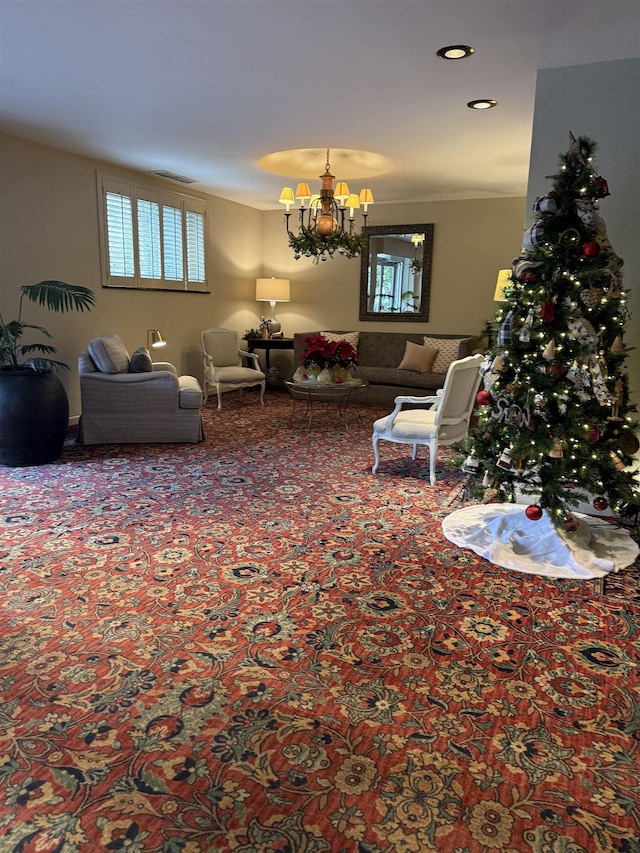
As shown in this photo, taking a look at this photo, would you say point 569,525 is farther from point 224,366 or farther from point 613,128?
point 224,366

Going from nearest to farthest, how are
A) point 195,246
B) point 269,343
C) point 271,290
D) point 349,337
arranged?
point 195,246 → point 349,337 → point 269,343 → point 271,290

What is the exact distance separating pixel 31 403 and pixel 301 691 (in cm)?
360

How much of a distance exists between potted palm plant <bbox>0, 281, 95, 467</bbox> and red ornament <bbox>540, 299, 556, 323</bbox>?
3747mm

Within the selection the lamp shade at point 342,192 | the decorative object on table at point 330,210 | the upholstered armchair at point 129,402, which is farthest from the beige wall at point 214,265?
the lamp shade at point 342,192

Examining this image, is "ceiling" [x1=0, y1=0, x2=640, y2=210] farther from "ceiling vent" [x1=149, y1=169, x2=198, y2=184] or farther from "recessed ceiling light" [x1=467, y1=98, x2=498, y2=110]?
"ceiling vent" [x1=149, y1=169, x2=198, y2=184]

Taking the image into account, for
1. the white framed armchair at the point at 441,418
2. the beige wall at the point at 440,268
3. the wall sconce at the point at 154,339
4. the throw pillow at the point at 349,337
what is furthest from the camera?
the throw pillow at the point at 349,337

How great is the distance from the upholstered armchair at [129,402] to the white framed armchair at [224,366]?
1.68 m

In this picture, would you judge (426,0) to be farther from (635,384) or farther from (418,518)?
(418,518)

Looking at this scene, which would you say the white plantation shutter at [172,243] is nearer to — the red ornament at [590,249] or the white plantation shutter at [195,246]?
the white plantation shutter at [195,246]

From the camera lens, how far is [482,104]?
4.18 m

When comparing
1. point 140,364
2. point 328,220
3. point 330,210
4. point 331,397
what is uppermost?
point 330,210

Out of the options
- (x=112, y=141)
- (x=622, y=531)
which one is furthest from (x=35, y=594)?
(x=112, y=141)

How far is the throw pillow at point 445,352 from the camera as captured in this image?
7625mm

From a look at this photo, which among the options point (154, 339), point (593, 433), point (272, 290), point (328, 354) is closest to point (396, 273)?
point (272, 290)
